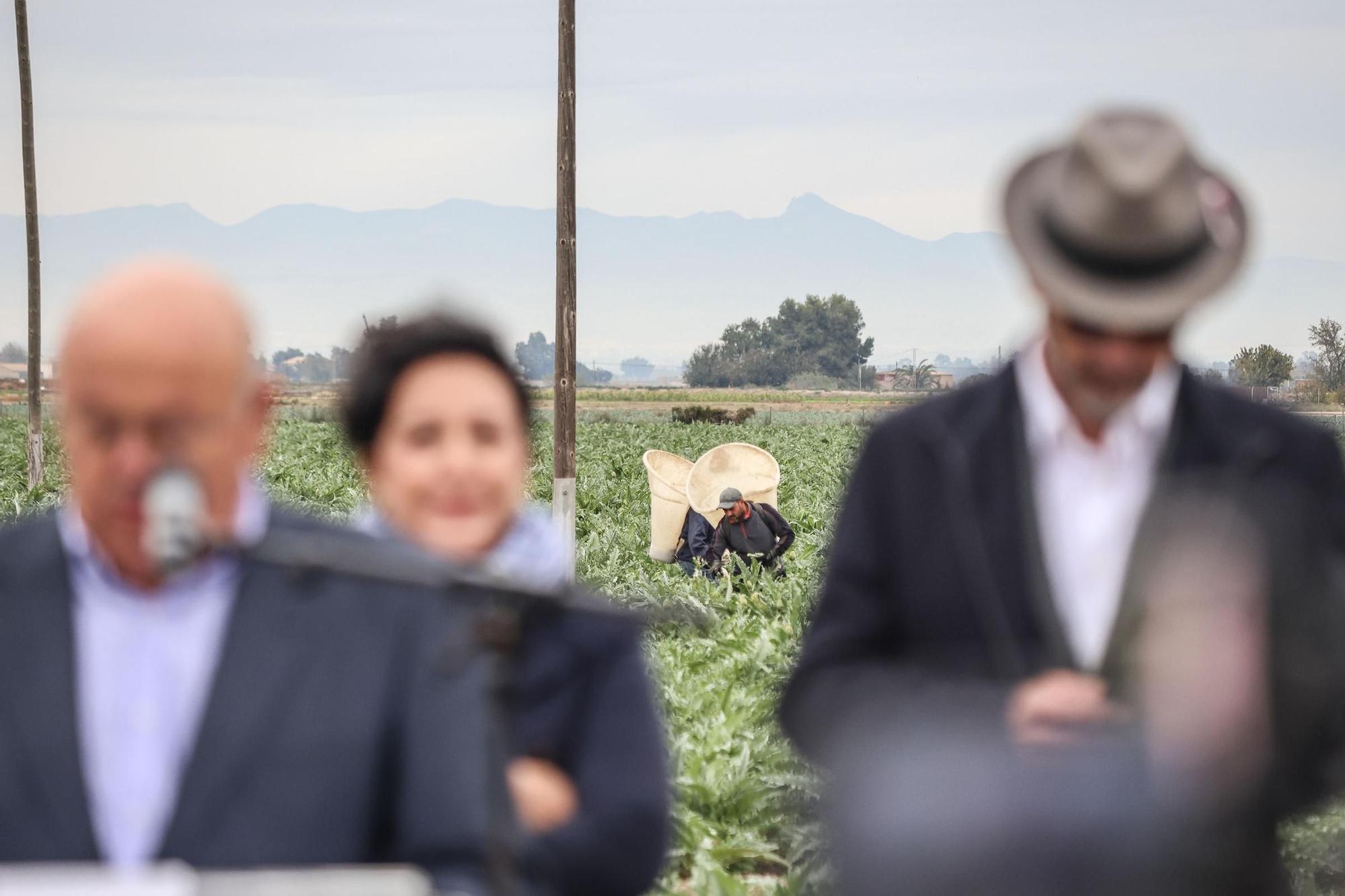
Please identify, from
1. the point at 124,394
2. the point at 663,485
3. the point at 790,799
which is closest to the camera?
the point at 124,394

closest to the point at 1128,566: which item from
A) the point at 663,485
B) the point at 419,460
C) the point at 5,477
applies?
the point at 419,460

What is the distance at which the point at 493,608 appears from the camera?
1.48 metres

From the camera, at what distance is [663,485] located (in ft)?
43.7

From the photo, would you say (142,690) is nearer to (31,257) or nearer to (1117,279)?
(1117,279)

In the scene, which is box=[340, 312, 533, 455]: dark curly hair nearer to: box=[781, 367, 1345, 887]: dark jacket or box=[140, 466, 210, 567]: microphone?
box=[781, 367, 1345, 887]: dark jacket

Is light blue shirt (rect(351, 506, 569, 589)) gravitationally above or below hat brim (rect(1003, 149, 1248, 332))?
below

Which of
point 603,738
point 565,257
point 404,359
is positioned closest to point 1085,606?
point 603,738

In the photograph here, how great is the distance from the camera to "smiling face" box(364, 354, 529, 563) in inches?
82.6

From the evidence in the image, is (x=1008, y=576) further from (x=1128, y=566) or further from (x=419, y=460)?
(x=419, y=460)

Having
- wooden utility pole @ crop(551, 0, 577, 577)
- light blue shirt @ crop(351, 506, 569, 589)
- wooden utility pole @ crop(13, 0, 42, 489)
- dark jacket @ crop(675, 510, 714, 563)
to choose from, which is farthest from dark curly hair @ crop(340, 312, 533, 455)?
wooden utility pole @ crop(13, 0, 42, 489)

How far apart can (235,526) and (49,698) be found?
0.83ft

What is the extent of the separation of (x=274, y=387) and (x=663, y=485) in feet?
37.5

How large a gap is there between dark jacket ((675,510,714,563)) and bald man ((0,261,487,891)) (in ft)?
35.0

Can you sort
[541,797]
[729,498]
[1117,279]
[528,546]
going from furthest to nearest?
[729,498]
[528,546]
[1117,279]
[541,797]
